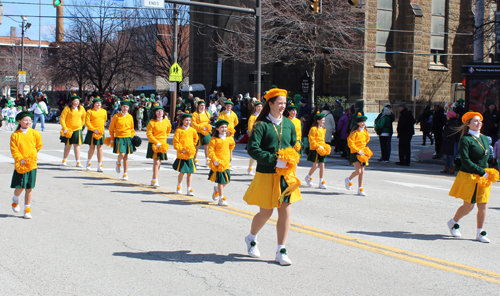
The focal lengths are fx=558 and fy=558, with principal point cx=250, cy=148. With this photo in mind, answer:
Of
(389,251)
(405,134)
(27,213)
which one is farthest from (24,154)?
(405,134)

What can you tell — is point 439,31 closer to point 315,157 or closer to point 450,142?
point 450,142

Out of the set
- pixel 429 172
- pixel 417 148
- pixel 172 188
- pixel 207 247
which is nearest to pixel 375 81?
pixel 417 148

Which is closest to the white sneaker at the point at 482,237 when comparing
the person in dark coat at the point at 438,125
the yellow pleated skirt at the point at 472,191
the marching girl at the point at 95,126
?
the yellow pleated skirt at the point at 472,191

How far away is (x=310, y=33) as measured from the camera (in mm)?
30000

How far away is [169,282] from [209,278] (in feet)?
1.29

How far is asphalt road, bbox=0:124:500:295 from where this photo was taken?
5.25m

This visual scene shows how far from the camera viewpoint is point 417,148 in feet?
75.2

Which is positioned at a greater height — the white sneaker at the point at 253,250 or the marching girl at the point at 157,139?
the marching girl at the point at 157,139

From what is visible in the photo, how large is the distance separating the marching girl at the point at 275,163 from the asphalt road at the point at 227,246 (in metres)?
0.62

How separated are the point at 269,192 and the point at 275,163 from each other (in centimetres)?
33

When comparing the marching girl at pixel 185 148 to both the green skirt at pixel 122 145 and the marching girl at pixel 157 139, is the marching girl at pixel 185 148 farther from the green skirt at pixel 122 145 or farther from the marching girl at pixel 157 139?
the green skirt at pixel 122 145

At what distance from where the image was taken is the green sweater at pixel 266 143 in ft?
18.2

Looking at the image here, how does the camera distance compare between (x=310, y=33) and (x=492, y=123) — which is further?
(x=310, y=33)

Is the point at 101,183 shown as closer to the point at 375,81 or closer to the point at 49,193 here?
the point at 49,193
